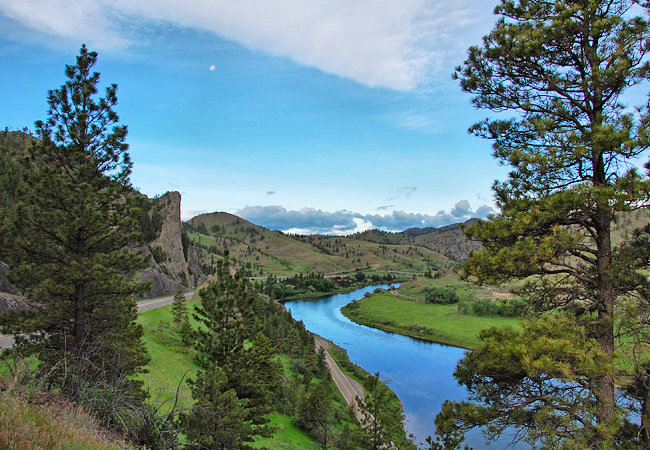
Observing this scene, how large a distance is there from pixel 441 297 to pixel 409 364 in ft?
171

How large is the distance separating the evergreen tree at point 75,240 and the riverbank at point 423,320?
6053cm

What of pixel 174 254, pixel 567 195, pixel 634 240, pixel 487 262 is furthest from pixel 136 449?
pixel 174 254

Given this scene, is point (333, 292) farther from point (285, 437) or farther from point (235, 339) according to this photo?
point (235, 339)

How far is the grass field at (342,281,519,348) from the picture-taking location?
72500 millimetres

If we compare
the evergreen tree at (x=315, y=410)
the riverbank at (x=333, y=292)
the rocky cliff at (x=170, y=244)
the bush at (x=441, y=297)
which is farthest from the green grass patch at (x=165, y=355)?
the riverbank at (x=333, y=292)

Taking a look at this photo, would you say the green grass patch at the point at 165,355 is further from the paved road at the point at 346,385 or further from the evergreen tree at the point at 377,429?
the paved road at the point at 346,385

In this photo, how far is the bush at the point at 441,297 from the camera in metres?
105

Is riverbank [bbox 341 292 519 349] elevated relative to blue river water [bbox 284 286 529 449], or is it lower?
elevated

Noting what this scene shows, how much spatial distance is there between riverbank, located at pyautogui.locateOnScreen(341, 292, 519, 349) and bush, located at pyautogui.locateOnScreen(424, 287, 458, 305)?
4.02 m

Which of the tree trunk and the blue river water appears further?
the blue river water

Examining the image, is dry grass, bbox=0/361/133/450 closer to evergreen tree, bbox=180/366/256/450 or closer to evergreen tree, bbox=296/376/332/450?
evergreen tree, bbox=180/366/256/450

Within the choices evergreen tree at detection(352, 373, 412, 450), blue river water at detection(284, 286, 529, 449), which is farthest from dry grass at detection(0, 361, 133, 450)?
blue river water at detection(284, 286, 529, 449)

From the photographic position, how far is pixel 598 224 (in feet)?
25.5

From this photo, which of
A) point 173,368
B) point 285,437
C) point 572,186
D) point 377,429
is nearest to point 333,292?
point 285,437
